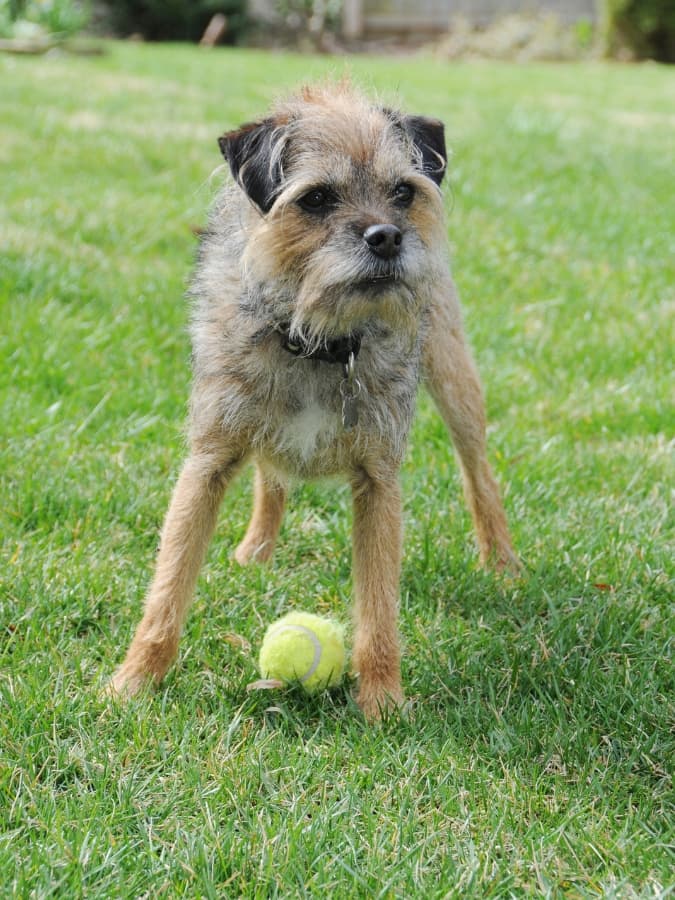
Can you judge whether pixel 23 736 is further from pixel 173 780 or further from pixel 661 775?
pixel 661 775

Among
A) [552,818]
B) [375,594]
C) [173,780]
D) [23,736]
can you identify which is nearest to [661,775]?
[552,818]

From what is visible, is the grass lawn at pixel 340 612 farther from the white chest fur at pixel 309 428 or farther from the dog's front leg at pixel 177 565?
the white chest fur at pixel 309 428

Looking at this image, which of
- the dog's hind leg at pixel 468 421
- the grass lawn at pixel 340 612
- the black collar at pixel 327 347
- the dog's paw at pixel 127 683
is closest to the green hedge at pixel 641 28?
the grass lawn at pixel 340 612

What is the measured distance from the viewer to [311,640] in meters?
2.98

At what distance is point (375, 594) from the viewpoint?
3094 millimetres

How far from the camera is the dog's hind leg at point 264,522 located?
374 cm

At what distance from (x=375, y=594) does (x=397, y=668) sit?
8.8 inches

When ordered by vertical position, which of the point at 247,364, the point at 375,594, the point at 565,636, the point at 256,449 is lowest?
the point at 565,636

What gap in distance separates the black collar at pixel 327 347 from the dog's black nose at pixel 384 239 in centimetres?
33

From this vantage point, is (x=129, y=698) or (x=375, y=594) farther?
(x=375, y=594)

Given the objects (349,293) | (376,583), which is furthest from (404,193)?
(376,583)

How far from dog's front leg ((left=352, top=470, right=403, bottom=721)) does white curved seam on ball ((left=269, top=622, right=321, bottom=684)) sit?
0.16 meters

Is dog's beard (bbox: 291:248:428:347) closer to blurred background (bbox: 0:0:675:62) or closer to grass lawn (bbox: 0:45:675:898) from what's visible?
grass lawn (bbox: 0:45:675:898)

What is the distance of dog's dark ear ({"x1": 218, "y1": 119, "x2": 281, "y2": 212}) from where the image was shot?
2.80m
